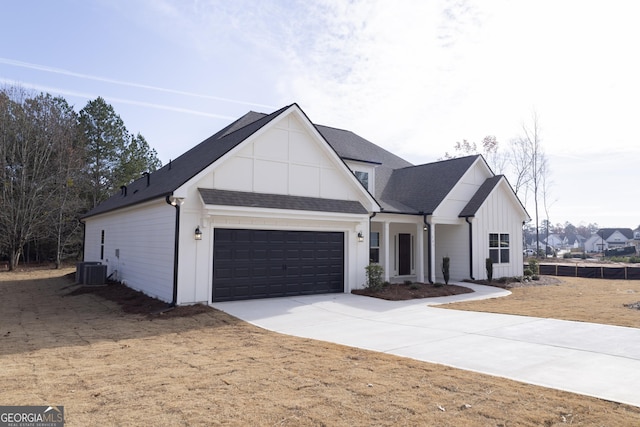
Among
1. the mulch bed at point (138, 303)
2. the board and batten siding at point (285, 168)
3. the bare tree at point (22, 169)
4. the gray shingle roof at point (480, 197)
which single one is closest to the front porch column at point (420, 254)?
the gray shingle roof at point (480, 197)

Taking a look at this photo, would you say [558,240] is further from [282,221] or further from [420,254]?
[282,221]

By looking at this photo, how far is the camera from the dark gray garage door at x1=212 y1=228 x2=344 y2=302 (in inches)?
488

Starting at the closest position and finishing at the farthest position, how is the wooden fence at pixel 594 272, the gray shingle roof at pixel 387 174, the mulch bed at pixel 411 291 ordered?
the mulch bed at pixel 411 291, the gray shingle roof at pixel 387 174, the wooden fence at pixel 594 272

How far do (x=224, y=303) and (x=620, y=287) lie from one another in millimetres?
17954

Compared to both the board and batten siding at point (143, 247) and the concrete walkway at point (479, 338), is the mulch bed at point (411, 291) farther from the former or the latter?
the board and batten siding at point (143, 247)

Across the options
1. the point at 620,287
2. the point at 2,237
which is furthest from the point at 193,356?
the point at 2,237

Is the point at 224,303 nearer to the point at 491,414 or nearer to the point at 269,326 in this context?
the point at 269,326

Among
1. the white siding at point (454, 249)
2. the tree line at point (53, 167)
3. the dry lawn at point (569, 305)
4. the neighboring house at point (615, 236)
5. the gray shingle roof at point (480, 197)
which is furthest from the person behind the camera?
the neighboring house at point (615, 236)

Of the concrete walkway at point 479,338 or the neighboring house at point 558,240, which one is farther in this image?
the neighboring house at point 558,240

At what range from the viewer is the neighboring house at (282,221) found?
12.0m
